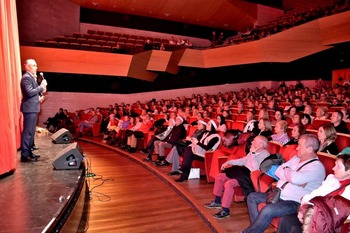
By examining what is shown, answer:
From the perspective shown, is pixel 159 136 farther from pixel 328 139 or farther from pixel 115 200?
pixel 328 139

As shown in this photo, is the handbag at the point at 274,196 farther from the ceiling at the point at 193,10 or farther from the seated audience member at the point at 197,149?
the ceiling at the point at 193,10

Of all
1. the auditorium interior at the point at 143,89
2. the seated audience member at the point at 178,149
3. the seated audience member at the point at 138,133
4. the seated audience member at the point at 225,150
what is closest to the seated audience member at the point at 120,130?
the auditorium interior at the point at 143,89

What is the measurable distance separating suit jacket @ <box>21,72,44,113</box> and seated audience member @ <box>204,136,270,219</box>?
112 centimetres

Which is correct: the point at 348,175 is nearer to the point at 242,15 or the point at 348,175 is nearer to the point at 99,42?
the point at 99,42

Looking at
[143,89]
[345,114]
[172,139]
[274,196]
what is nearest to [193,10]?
[143,89]

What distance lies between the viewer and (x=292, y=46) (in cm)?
575

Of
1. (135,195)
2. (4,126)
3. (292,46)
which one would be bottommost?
(135,195)

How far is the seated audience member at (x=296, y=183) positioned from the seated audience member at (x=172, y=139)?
158 centimetres

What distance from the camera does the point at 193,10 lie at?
7.31 metres

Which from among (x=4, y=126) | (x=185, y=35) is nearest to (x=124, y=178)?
(x=4, y=126)

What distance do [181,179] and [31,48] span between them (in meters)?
3.93

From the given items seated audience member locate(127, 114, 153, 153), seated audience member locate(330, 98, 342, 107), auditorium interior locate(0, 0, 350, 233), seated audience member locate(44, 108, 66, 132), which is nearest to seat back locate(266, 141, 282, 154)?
auditorium interior locate(0, 0, 350, 233)

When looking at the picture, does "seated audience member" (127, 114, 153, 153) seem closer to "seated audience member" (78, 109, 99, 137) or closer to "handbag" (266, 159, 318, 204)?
"seated audience member" (78, 109, 99, 137)

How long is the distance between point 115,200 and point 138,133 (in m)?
1.53
